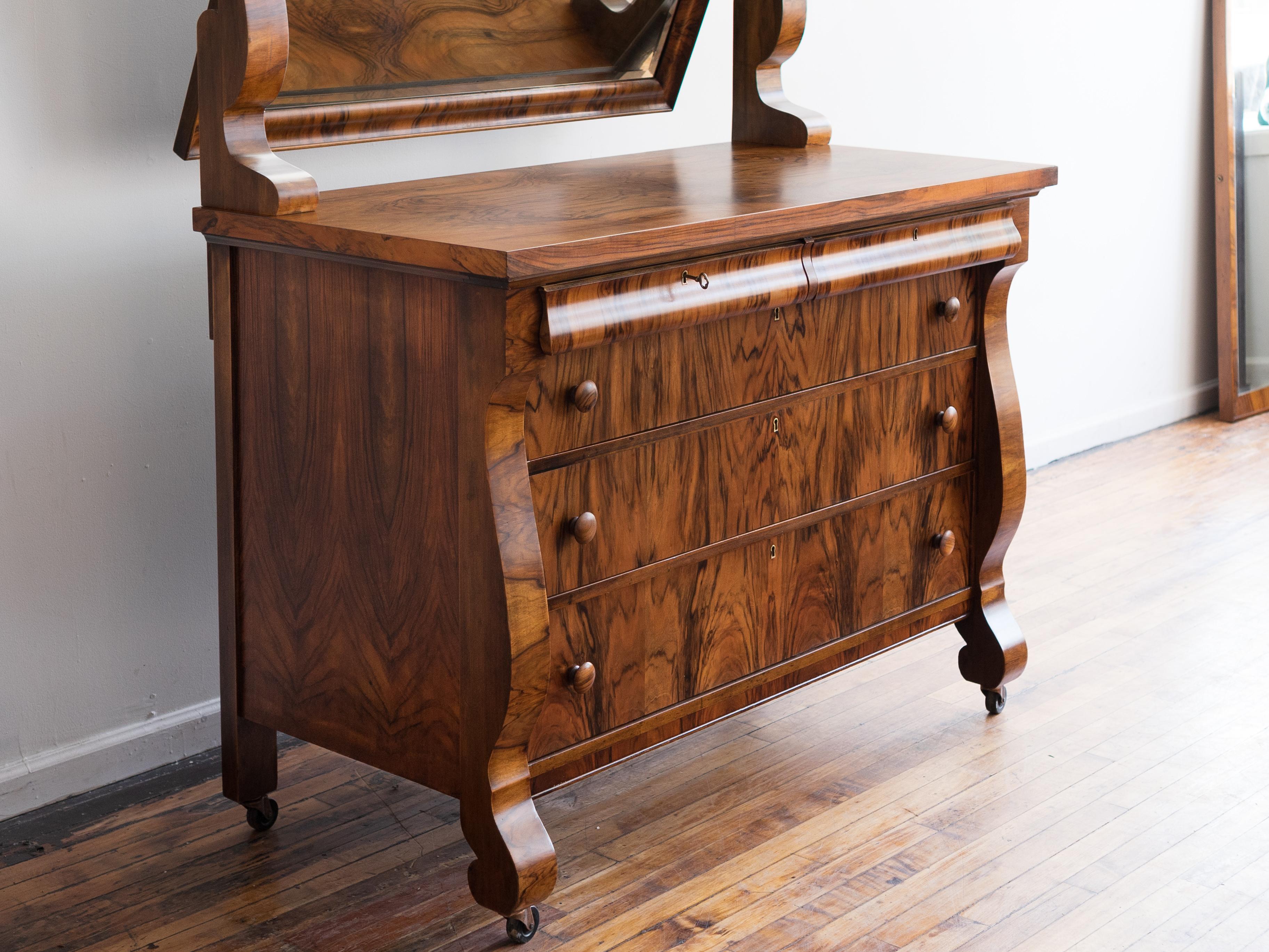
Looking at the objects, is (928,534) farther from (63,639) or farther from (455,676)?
(63,639)

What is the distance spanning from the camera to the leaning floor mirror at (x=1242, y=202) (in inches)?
185

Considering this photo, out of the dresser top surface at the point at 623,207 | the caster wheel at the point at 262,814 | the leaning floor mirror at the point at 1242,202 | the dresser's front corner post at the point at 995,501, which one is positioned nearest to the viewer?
the dresser top surface at the point at 623,207

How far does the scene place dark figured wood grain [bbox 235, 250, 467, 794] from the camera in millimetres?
1929

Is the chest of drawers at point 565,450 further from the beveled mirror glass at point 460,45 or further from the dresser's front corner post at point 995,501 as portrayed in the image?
the beveled mirror glass at point 460,45

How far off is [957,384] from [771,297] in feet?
2.04

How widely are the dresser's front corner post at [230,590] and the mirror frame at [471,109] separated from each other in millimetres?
225

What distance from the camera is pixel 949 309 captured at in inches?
97.7

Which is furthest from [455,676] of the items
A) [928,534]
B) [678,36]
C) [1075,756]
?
[678,36]

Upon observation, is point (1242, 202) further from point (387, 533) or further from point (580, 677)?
point (387, 533)

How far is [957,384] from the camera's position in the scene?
257 centimetres

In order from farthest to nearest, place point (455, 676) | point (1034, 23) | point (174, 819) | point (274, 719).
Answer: point (1034, 23)
point (174, 819)
point (274, 719)
point (455, 676)

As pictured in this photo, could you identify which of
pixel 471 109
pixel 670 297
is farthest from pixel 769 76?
pixel 670 297

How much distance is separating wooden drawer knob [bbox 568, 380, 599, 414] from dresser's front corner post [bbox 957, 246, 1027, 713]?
0.94 meters

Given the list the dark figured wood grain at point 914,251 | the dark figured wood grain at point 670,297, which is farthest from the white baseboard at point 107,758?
the dark figured wood grain at point 914,251
